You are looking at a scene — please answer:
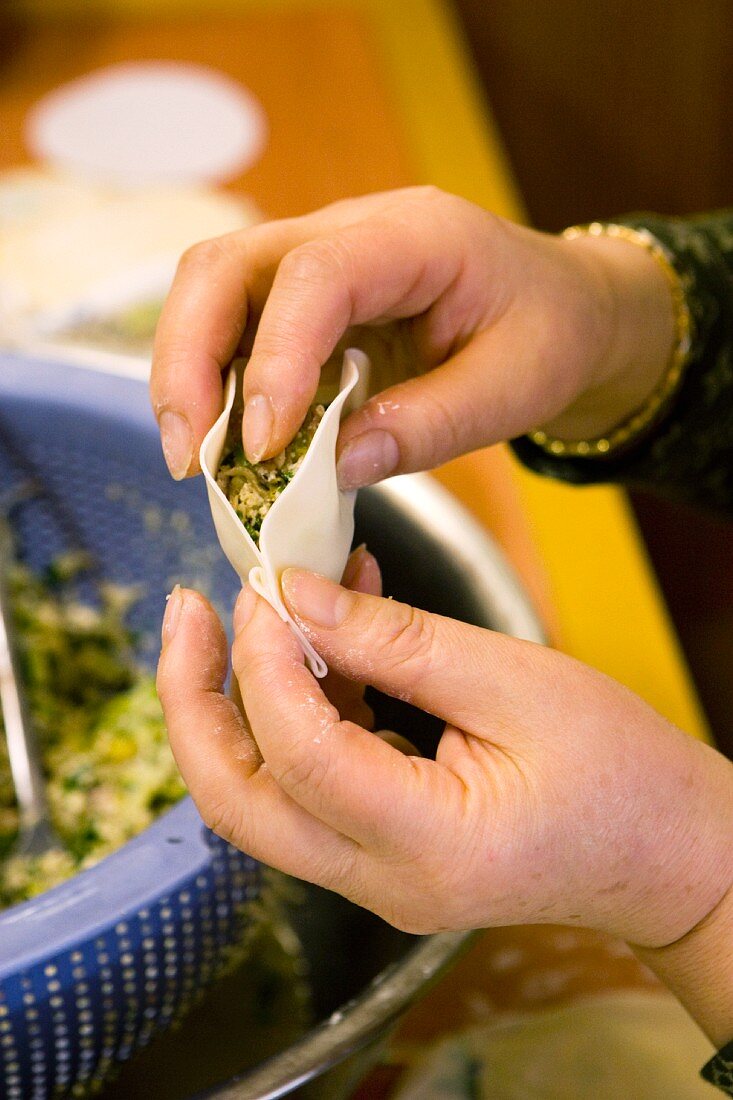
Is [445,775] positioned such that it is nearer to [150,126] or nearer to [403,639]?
[403,639]

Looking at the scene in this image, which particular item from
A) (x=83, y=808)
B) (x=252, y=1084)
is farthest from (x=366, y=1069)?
(x=83, y=808)

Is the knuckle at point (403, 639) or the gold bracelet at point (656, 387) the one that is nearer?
the knuckle at point (403, 639)

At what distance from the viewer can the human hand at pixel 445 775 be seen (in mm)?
441

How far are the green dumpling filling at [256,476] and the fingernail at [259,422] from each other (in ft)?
0.13

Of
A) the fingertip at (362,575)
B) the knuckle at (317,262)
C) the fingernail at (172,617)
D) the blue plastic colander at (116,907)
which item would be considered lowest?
the blue plastic colander at (116,907)

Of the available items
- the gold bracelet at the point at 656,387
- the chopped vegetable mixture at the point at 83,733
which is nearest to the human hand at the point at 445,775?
the chopped vegetable mixture at the point at 83,733

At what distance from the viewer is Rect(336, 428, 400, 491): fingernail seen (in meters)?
0.59

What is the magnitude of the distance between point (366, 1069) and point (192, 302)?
49 cm

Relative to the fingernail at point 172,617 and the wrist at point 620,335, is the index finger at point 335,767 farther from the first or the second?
the wrist at point 620,335

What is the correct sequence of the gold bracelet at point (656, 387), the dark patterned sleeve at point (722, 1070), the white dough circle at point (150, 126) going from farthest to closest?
the white dough circle at point (150, 126), the gold bracelet at point (656, 387), the dark patterned sleeve at point (722, 1070)

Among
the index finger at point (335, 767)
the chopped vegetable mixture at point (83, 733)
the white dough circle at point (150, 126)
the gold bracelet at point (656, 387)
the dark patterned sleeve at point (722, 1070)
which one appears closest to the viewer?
the index finger at point (335, 767)

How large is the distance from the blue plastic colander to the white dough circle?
0.84 meters

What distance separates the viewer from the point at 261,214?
1.47 metres

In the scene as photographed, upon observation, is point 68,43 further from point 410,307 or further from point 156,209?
point 410,307
